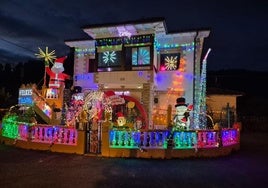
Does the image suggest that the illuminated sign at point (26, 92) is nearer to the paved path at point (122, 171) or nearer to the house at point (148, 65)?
the house at point (148, 65)

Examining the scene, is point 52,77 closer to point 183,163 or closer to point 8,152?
point 8,152

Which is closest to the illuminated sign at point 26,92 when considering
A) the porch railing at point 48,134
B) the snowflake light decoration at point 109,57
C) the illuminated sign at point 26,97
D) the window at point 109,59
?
the illuminated sign at point 26,97

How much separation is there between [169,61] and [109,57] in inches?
157

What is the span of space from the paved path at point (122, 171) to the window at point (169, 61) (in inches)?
361

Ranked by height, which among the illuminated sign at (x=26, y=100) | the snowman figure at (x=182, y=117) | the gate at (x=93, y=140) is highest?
the illuminated sign at (x=26, y=100)

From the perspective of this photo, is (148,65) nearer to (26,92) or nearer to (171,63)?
(171,63)

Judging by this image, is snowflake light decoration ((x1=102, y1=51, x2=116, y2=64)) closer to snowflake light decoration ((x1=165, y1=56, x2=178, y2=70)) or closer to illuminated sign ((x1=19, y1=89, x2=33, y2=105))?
snowflake light decoration ((x1=165, y1=56, x2=178, y2=70))

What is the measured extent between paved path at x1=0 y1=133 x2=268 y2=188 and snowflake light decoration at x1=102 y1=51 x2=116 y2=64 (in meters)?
9.31

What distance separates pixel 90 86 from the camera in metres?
21.6

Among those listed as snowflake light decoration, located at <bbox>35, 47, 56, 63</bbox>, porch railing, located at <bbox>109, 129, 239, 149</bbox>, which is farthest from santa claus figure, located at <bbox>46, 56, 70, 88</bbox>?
porch railing, located at <bbox>109, 129, 239, 149</bbox>

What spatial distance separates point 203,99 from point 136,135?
30.2ft

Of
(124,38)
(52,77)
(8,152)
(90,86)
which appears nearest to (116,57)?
(124,38)

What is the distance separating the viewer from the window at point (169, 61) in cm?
2072

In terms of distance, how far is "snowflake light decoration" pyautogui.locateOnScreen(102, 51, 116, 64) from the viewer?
20.4 m
